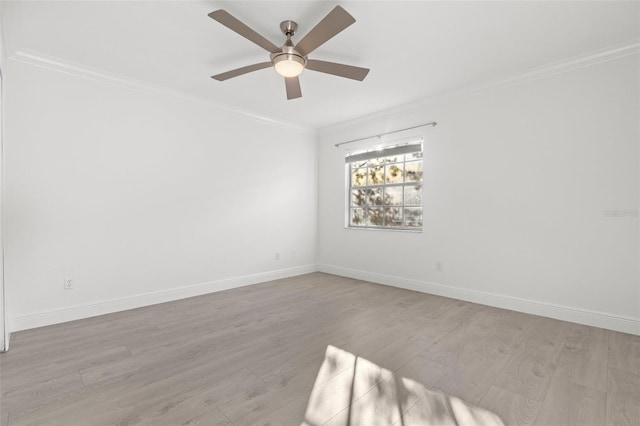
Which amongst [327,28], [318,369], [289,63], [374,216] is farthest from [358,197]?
[318,369]

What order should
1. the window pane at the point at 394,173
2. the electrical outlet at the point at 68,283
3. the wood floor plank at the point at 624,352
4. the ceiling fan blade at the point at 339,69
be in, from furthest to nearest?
the window pane at the point at 394,173 → the electrical outlet at the point at 68,283 → the ceiling fan blade at the point at 339,69 → the wood floor plank at the point at 624,352

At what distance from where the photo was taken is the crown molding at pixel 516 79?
2758 millimetres

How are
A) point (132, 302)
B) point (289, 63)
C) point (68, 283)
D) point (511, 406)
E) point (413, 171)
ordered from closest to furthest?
point (511, 406) → point (289, 63) → point (68, 283) → point (132, 302) → point (413, 171)

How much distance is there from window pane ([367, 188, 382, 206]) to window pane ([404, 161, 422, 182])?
55 cm

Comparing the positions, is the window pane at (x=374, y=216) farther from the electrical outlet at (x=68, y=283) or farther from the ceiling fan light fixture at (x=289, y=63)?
the electrical outlet at (x=68, y=283)

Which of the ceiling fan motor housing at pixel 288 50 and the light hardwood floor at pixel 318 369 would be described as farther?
the ceiling fan motor housing at pixel 288 50

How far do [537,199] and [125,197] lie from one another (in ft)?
14.9

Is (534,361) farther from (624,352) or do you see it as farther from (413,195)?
(413,195)

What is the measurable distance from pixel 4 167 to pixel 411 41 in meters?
3.81

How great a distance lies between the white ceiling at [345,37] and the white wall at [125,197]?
455 mm

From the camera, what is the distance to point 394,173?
4.62 metres

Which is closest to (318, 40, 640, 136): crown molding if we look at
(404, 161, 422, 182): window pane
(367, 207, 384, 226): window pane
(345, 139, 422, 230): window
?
(345, 139, 422, 230): window

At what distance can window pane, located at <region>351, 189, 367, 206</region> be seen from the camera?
5047 mm

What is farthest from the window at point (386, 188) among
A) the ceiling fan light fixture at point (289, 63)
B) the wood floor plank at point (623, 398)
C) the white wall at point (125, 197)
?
the wood floor plank at point (623, 398)
